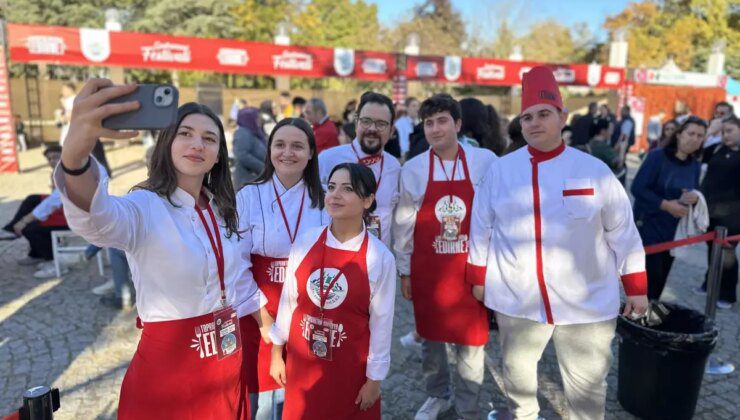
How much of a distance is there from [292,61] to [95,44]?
6.05 metres

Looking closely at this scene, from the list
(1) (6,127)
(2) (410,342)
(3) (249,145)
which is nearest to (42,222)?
(3) (249,145)

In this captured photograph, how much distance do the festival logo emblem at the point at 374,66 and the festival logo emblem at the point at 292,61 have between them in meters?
2.04

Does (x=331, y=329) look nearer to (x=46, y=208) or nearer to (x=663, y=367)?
(x=663, y=367)

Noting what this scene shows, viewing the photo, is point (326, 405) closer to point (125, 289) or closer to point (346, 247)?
point (346, 247)

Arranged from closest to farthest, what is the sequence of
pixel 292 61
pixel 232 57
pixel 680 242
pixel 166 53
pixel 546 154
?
pixel 546 154 → pixel 680 242 → pixel 166 53 → pixel 232 57 → pixel 292 61

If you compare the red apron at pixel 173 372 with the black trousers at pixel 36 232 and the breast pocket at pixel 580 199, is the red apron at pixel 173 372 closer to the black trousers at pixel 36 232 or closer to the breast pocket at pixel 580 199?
the breast pocket at pixel 580 199

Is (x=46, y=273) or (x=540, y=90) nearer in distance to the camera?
(x=540, y=90)

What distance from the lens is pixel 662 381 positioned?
3.41 metres

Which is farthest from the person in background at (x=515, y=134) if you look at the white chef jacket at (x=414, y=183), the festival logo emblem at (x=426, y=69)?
the festival logo emblem at (x=426, y=69)

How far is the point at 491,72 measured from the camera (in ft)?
74.3

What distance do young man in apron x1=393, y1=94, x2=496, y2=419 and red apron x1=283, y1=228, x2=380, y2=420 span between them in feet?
2.91

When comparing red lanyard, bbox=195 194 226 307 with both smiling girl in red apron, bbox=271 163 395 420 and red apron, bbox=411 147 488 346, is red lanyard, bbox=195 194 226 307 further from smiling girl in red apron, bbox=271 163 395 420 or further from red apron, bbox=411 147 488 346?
red apron, bbox=411 147 488 346

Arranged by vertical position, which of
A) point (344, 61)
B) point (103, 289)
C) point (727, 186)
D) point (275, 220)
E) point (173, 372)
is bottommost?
point (103, 289)

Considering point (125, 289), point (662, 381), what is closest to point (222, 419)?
point (662, 381)
